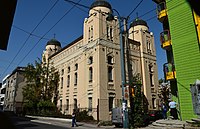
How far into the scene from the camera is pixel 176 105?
1557 centimetres

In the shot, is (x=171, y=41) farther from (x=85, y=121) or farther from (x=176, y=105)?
(x=85, y=121)

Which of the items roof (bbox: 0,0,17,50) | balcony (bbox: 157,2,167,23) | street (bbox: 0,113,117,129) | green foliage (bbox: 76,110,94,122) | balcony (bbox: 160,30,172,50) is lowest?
street (bbox: 0,113,117,129)

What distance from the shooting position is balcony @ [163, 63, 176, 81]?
51.4ft

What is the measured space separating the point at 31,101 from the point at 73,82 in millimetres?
10255

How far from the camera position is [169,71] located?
1652cm

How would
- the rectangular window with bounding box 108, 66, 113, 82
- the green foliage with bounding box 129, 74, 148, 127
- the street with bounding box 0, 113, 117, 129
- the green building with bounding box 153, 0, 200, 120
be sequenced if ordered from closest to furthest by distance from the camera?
the green building with bounding box 153, 0, 200, 120 → the street with bounding box 0, 113, 117, 129 → the green foliage with bounding box 129, 74, 148, 127 → the rectangular window with bounding box 108, 66, 113, 82

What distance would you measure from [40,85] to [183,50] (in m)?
26.7

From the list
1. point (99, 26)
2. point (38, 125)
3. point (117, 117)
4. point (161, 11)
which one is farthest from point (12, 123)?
point (161, 11)

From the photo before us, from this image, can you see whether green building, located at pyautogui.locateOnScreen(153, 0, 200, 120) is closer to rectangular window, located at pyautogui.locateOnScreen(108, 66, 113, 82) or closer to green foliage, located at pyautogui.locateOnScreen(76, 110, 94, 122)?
rectangular window, located at pyautogui.locateOnScreen(108, 66, 113, 82)

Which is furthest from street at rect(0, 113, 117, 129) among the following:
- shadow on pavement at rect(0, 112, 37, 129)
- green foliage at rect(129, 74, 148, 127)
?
green foliage at rect(129, 74, 148, 127)

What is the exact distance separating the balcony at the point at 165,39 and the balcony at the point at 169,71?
1.68 meters

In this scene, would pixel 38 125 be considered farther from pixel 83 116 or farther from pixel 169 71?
pixel 169 71

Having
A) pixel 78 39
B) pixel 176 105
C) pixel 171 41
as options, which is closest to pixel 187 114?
pixel 176 105

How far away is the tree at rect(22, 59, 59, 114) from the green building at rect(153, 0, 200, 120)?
22.8m
